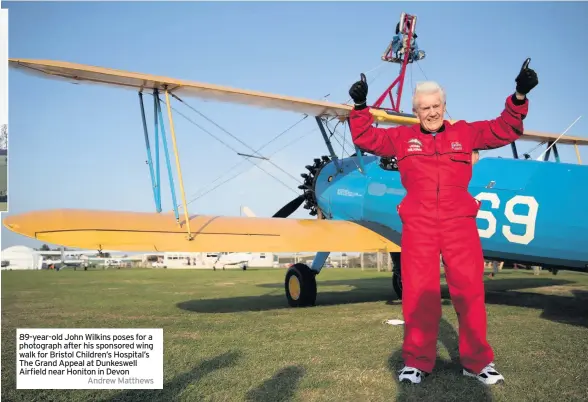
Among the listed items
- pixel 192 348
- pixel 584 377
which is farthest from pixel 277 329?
pixel 584 377

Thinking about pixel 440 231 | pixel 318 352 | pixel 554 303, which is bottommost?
pixel 554 303

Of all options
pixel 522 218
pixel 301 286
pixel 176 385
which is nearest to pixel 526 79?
pixel 176 385

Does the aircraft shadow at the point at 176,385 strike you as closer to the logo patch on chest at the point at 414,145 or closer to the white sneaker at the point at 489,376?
the white sneaker at the point at 489,376

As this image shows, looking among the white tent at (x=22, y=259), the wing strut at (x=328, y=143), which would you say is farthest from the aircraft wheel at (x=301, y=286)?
the white tent at (x=22, y=259)

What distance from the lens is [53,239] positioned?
21.2 feet

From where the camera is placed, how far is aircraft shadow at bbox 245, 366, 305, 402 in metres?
3.29

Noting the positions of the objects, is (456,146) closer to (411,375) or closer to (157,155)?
(411,375)

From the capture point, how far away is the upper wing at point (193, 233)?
6730 mm

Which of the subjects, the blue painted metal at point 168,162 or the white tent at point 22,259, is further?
the white tent at point 22,259

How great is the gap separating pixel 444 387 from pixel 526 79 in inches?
79.4

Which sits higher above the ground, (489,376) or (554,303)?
(489,376)

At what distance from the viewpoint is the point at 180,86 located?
775cm

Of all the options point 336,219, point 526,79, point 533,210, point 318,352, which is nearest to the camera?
point 526,79

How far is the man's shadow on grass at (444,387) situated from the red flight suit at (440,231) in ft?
0.38
